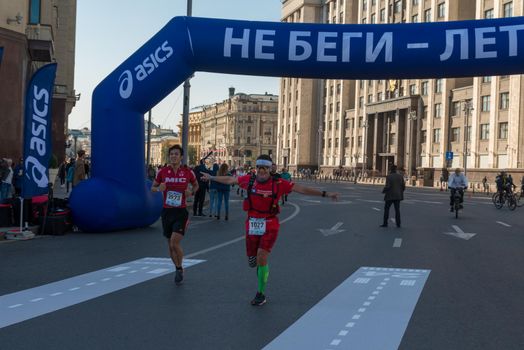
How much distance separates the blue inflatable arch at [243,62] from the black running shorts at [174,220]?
5.49 m

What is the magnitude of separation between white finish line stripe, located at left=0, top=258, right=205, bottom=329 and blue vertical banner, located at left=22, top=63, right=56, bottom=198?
4492 millimetres

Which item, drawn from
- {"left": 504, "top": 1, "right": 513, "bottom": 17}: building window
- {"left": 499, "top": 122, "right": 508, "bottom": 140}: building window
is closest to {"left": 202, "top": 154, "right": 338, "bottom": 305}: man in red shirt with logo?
{"left": 499, "top": 122, "right": 508, "bottom": 140}: building window

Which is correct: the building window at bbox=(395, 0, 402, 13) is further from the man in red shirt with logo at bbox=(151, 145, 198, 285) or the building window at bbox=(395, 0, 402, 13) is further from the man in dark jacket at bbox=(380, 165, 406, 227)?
the man in red shirt with logo at bbox=(151, 145, 198, 285)

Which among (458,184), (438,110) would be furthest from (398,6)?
(458,184)

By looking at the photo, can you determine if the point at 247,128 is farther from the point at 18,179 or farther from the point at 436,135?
the point at 18,179

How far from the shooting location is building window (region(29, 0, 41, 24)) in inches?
1104

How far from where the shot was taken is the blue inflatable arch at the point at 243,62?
1266cm

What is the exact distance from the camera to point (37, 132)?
1334 centimetres

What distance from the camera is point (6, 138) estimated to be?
2408 cm

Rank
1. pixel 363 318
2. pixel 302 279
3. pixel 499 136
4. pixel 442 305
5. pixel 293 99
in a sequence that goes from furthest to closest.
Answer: pixel 293 99 < pixel 499 136 < pixel 302 279 < pixel 442 305 < pixel 363 318

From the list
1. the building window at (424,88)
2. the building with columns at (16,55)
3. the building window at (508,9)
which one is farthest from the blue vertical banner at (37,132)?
the building window at (424,88)

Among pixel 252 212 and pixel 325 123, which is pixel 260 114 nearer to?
pixel 325 123

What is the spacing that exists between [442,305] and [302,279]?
7.06 ft

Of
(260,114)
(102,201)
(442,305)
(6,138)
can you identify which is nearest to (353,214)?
(102,201)
